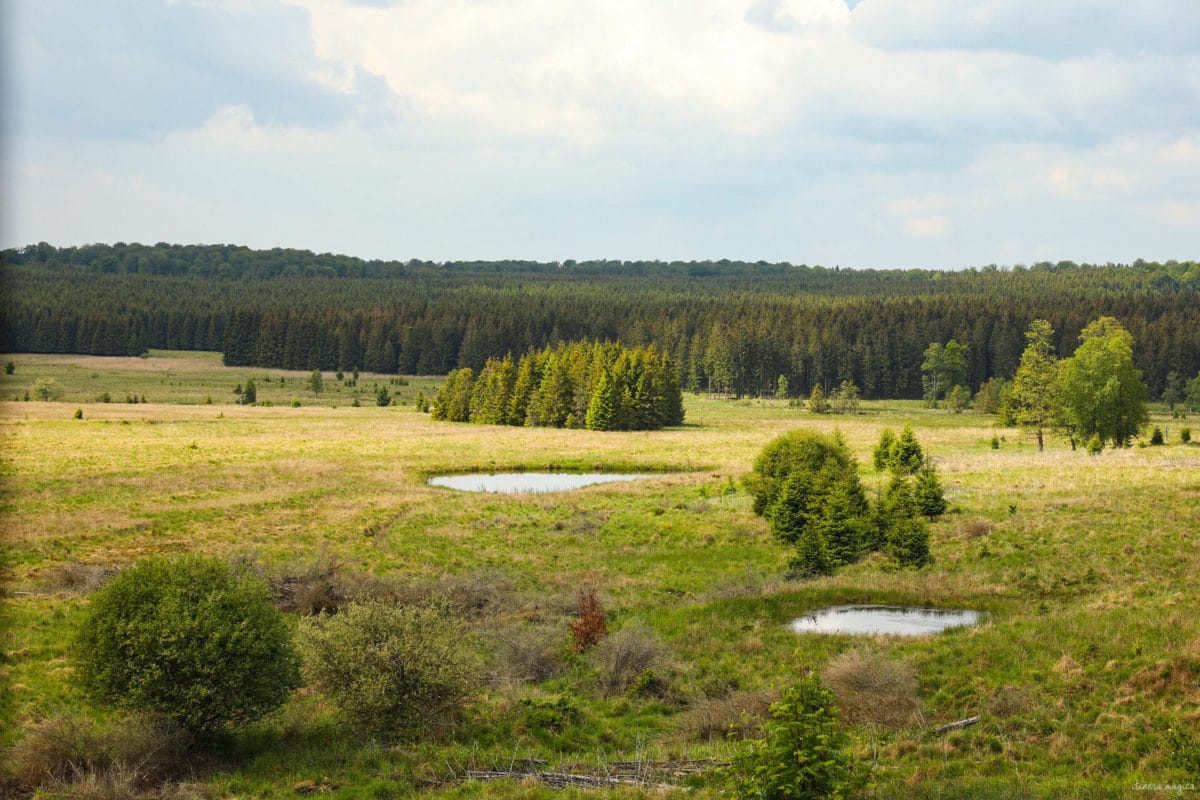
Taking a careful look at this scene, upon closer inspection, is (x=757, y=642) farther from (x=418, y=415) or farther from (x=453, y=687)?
(x=418, y=415)

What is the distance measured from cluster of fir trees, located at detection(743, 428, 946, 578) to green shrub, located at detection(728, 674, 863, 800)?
16.5 m

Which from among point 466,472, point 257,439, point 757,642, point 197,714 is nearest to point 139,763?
point 197,714

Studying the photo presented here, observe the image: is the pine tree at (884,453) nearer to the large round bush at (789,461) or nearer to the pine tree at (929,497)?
the large round bush at (789,461)

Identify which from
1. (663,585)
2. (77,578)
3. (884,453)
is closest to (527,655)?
(663,585)

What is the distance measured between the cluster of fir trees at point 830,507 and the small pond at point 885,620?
4.33m

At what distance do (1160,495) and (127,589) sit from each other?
114 feet

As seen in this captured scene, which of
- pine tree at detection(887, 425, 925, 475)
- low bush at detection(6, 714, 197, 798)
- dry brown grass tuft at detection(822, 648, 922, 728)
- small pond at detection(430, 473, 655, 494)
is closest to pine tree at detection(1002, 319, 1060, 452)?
pine tree at detection(887, 425, 925, 475)

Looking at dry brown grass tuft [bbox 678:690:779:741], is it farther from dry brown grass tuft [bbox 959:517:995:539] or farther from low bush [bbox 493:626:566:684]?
dry brown grass tuft [bbox 959:517:995:539]

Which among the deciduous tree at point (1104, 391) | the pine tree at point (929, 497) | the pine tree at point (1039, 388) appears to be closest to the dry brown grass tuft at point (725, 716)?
the pine tree at point (929, 497)

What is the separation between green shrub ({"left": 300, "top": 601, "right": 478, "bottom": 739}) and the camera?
14.8 m

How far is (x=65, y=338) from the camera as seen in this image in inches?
6004

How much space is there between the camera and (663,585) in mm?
26922

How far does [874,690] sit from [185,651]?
11560 mm

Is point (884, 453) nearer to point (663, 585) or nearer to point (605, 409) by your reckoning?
point (663, 585)
